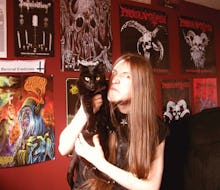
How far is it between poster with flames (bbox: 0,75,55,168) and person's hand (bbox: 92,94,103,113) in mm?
627

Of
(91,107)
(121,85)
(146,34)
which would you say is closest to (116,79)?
(121,85)

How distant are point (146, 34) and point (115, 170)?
1.47 metres

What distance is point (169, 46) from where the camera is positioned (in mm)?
2471

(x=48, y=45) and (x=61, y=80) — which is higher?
(x=48, y=45)

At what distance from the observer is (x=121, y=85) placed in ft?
3.77

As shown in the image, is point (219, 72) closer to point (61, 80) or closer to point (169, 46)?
point (169, 46)

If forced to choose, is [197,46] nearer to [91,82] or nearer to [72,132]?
[91,82]

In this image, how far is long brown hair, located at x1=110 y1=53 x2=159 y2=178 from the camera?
114cm

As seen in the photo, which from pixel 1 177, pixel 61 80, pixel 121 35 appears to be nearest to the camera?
pixel 1 177

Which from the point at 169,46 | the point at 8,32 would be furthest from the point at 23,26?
the point at 169,46

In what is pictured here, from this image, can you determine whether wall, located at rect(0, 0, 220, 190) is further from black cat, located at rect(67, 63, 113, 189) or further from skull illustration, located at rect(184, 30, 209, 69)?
skull illustration, located at rect(184, 30, 209, 69)

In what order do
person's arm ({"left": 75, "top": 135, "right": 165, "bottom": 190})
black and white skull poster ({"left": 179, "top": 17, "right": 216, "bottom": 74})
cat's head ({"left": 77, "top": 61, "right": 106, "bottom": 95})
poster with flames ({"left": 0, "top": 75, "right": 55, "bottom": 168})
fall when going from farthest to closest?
black and white skull poster ({"left": 179, "top": 17, "right": 216, "bottom": 74}) < poster with flames ({"left": 0, "top": 75, "right": 55, "bottom": 168}) < cat's head ({"left": 77, "top": 61, "right": 106, "bottom": 95}) < person's arm ({"left": 75, "top": 135, "right": 165, "bottom": 190})

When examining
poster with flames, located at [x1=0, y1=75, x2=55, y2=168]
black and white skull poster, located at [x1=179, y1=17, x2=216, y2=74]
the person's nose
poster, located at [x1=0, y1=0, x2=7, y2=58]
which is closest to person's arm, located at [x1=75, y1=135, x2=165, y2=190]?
the person's nose

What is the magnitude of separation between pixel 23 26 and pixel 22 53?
0.51ft
